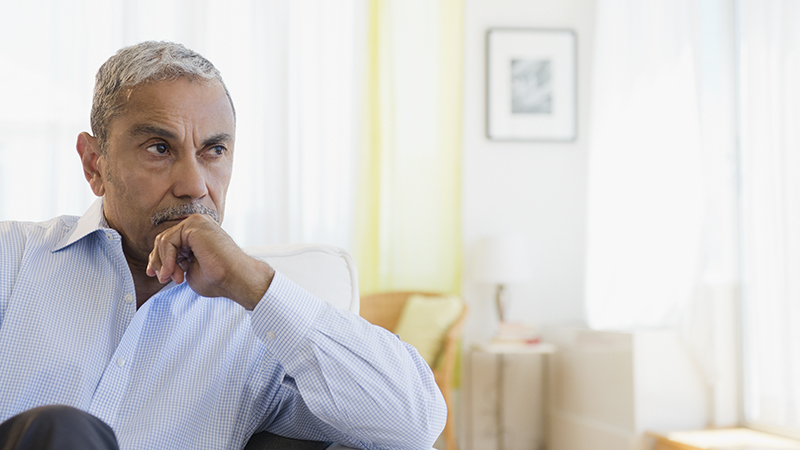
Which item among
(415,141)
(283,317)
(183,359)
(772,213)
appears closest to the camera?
(283,317)

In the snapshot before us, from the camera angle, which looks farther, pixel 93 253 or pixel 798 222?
pixel 798 222

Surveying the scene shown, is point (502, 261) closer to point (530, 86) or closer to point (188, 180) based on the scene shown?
point (530, 86)

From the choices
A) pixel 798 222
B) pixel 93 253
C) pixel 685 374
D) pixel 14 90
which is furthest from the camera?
pixel 14 90

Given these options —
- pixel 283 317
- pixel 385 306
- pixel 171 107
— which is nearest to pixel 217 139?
pixel 171 107

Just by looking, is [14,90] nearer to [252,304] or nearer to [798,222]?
[252,304]

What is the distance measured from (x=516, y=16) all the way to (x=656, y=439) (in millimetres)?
2595

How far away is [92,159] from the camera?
4.05ft

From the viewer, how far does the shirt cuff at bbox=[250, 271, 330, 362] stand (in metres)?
0.95

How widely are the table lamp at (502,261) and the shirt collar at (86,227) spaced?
8.30ft

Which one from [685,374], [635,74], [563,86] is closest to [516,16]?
[563,86]

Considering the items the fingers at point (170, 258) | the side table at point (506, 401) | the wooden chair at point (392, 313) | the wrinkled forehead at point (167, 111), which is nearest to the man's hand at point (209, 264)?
the fingers at point (170, 258)

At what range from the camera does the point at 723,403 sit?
2.96 metres

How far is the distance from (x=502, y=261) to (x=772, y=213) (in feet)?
4.33

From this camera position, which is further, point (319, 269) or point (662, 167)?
point (662, 167)
